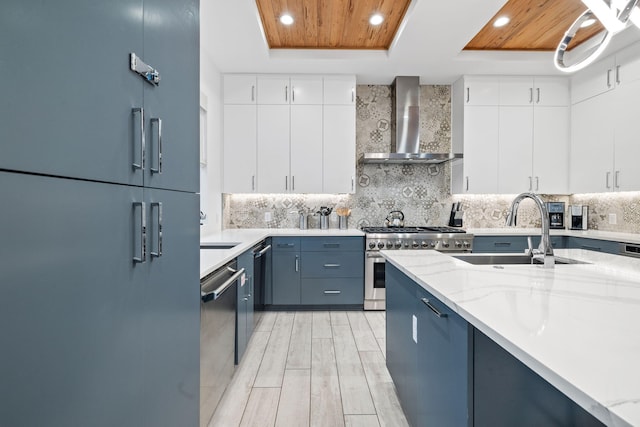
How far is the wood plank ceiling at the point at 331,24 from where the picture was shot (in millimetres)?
2840

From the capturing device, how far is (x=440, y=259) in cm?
178

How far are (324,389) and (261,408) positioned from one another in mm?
420

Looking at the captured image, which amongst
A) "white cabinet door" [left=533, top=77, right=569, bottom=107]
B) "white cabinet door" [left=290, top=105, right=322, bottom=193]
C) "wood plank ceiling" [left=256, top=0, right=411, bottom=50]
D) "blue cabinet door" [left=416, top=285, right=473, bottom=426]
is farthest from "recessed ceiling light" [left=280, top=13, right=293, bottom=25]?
"white cabinet door" [left=533, top=77, right=569, bottom=107]

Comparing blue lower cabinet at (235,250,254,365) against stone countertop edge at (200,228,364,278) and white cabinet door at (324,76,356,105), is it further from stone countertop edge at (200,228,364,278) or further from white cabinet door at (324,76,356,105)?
white cabinet door at (324,76,356,105)

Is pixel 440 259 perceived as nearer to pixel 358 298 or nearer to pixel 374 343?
pixel 374 343

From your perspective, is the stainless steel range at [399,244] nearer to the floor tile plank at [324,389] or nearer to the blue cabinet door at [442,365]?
the floor tile plank at [324,389]

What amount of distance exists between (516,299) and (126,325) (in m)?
1.13

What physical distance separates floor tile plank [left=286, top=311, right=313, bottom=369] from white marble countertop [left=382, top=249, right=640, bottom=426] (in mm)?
1388

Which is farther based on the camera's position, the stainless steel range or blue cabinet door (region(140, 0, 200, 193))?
the stainless steel range

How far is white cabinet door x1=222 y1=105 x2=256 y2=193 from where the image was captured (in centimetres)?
392

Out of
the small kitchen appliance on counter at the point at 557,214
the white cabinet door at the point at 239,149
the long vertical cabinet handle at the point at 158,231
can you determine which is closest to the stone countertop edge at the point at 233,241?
the long vertical cabinet handle at the point at 158,231

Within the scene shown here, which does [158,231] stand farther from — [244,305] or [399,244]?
[399,244]

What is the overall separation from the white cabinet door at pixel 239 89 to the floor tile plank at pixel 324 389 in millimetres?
2746

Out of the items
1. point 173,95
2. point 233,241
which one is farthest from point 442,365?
point 233,241
